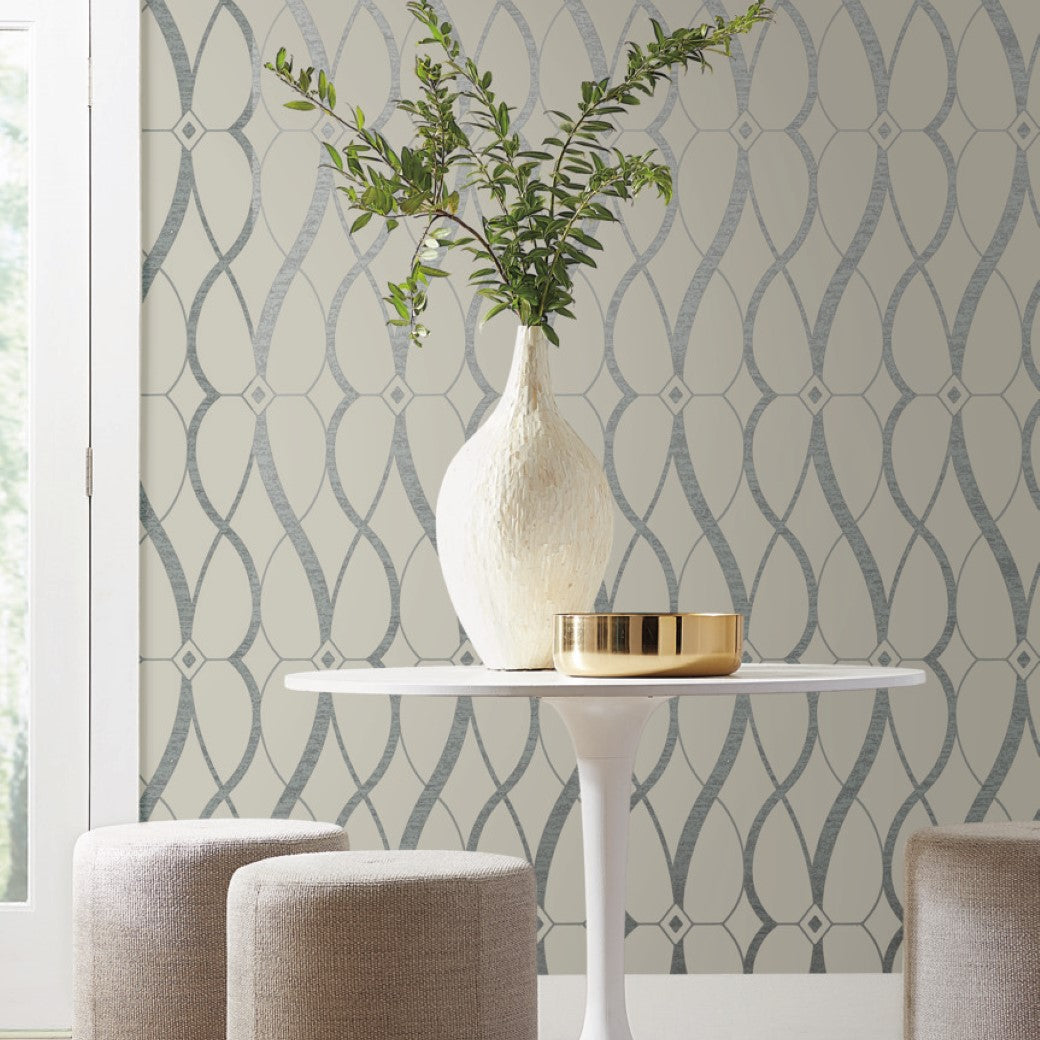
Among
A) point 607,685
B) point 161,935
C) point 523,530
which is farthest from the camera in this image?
point 161,935

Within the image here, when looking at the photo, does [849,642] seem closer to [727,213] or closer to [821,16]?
[727,213]

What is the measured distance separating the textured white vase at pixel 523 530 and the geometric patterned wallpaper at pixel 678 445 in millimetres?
840

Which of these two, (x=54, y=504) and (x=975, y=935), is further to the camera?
(x=54, y=504)

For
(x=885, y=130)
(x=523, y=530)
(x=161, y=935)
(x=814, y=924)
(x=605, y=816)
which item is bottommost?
(x=814, y=924)

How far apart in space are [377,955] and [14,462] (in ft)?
5.11

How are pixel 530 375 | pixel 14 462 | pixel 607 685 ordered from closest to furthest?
1. pixel 607 685
2. pixel 530 375
3. pixel 14 462

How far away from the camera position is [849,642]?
105 inches

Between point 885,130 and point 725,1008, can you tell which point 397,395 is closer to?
point 885,130

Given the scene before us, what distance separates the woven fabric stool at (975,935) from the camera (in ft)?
6.10

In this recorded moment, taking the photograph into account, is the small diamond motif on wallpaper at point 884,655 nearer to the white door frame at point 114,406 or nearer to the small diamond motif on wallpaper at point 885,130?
the small diamond motif on wallpaper at point 885,130

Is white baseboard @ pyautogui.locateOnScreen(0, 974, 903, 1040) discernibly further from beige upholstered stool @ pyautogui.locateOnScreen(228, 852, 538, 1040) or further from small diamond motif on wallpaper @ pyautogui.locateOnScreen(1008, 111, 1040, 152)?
small diamond motif on wallpaper @ pyautogui.locateOnScreen(1008, 111, 1040, 152)

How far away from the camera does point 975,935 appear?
1891 mm

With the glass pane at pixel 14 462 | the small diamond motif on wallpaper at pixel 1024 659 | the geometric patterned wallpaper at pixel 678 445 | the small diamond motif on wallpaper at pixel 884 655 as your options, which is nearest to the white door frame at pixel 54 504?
the glass pane at pixel 14 462

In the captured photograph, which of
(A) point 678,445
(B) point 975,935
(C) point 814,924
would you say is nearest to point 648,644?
(B) point 975,935
